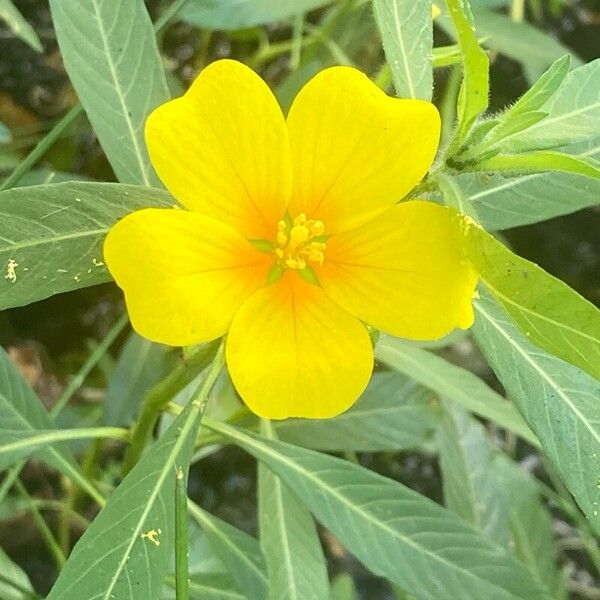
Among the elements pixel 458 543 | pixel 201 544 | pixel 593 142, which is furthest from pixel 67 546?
pixel 593 142

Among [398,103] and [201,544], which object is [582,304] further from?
[201,544]

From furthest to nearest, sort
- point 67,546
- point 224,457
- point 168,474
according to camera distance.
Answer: point 224,457, point 67,546, point 168,474

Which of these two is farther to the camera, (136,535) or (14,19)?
(14,19)

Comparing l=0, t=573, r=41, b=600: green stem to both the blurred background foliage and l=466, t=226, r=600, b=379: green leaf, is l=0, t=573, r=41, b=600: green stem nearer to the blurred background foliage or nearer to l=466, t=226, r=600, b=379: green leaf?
the blurred background foliage

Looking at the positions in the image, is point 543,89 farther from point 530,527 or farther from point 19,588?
→ point 530,527

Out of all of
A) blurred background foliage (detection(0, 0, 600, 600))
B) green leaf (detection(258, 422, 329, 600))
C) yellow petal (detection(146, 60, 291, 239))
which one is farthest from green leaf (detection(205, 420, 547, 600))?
blurred background foliage (detection(0, 0, 600, 600))

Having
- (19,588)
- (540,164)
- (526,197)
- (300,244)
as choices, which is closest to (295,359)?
(300,244)
